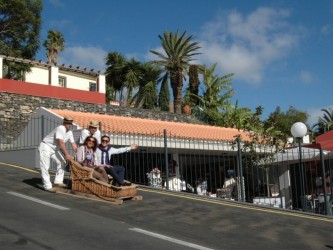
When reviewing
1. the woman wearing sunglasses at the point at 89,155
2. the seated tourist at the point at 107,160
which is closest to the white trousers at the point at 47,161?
the woman wearing sunglasses at the point at 89,155

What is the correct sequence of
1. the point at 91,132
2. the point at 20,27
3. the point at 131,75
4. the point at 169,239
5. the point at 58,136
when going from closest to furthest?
the point at 169,239 → the point at 58,136 → the point at 91,132 → the point at 20,27 → the point at 131,75

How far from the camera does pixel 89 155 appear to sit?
9.77 m

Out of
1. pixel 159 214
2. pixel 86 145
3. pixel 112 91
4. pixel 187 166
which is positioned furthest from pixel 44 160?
pixel 112 91

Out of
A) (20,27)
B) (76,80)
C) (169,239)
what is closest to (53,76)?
(76,80)

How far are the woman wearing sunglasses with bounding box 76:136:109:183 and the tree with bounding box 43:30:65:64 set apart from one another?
33133 millimetres

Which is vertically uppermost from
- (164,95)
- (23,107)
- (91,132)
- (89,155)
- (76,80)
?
(76,80)

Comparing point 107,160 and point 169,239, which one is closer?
point 169,239

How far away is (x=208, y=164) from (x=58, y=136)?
8.26 meters

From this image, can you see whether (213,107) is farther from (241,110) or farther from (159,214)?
(159,214)

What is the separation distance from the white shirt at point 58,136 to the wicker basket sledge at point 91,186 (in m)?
0.58

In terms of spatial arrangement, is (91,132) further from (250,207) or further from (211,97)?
(211,97)

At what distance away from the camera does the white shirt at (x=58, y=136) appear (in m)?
9.66

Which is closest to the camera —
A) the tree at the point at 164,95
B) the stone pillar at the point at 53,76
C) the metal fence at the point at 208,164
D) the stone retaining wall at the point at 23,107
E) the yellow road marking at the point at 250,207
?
the yellow road marking at the point at 250,207

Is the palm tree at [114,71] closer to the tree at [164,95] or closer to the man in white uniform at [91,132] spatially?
the tree at [164,95]
